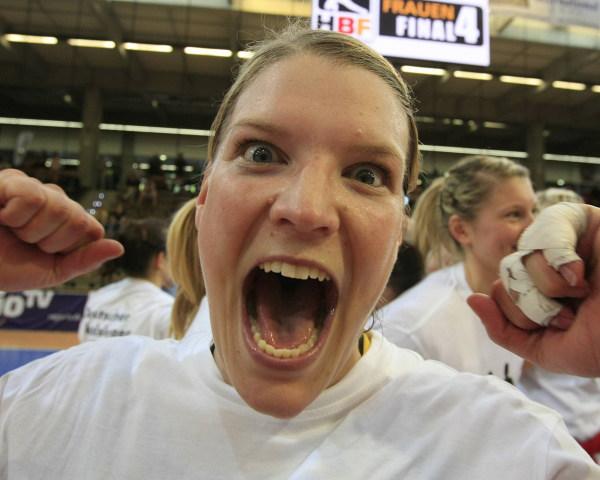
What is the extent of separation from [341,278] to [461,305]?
1.31 metres

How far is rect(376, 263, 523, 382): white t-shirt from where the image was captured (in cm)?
185

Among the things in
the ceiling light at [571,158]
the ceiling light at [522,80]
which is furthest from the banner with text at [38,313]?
the ceiling light at [571,158]

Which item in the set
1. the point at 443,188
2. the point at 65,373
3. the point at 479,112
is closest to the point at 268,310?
the point at 65,373

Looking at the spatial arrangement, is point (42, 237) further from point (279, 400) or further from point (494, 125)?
point (494, 125)

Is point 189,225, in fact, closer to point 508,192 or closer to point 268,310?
point 268,310

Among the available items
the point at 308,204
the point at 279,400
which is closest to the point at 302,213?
the point at 308,204

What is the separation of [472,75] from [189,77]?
23.8 feet

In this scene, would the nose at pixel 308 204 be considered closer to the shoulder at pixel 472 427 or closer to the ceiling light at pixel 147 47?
the shoulder at pixel 472 427

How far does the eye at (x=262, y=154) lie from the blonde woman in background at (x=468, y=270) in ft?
3.90

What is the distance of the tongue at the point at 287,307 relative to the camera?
0.95 meters

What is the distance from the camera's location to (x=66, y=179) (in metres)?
12.3

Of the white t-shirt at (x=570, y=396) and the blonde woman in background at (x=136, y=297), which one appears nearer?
the white t-shirt at (x=570, y=396)

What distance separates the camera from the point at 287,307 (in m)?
1.05

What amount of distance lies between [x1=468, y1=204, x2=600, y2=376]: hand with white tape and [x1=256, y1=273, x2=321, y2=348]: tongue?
15.5 inches
